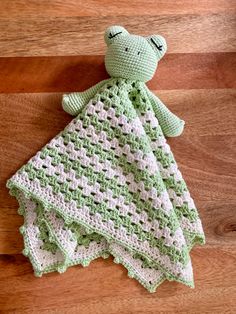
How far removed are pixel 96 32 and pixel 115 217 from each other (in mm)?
395

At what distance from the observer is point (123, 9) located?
0.95m

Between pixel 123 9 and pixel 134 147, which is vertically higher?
pixel 123 9

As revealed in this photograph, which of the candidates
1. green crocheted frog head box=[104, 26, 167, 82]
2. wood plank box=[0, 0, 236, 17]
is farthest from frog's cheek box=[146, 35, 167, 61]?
wood plank box=[0, 0, 236, 17]

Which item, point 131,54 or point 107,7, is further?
point 107,7

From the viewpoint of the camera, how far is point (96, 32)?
0.94m

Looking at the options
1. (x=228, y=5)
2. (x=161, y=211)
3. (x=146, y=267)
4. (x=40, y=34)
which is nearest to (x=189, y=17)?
(x=228, y=5)

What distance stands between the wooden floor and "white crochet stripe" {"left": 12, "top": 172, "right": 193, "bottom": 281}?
0.06 m

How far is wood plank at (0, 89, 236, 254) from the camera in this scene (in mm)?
895

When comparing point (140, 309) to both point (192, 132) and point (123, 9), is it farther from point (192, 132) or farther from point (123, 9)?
point (123, 9)

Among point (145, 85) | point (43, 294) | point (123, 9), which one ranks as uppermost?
point (123, 9)

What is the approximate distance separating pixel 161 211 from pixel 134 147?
0.44 feet

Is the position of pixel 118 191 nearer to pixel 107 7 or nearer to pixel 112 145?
pixel 112 145

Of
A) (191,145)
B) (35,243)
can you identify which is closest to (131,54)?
(191,145)

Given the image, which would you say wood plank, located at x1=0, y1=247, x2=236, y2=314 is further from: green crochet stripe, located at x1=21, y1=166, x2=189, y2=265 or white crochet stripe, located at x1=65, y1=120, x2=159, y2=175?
white crochet stripe, located at x1=65, y1=120, x2=159, y2=175
